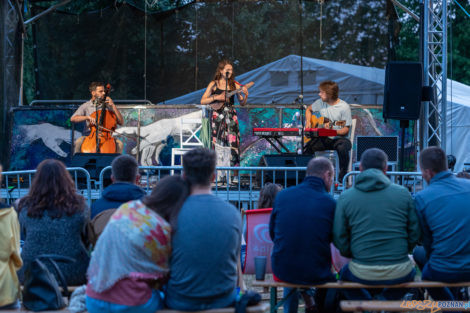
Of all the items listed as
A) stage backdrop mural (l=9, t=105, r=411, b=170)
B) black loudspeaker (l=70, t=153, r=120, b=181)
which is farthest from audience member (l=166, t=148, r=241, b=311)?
stage backdrop mural (l=9, t=105, r=411, b=170)

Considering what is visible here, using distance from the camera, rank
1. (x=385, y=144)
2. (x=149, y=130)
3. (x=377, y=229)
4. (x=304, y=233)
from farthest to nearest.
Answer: (x=149, y=130) → (x=385, y=144) → (x=304, y=233) → (x=377, y=229)

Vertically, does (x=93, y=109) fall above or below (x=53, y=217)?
above

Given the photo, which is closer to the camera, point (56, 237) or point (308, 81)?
point (56, 237)

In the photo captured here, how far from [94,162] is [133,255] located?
5.01 meters

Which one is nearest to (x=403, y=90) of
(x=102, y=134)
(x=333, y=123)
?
(x=333, y=123)

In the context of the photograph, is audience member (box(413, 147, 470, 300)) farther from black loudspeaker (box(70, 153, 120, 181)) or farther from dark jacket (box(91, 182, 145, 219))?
black loudspeaker (box(70, 153, 120, 181))

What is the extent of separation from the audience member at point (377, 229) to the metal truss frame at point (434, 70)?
4065mm

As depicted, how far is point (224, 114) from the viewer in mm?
9539

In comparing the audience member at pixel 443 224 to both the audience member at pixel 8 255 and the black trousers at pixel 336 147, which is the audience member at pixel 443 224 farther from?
the black trousers at pixel 336 147

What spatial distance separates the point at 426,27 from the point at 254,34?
543 cm

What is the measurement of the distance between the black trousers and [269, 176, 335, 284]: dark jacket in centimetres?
491

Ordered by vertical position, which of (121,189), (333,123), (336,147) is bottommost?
(121,189)

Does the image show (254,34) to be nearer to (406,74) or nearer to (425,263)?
(406,74)

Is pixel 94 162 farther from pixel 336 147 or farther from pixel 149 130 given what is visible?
pixel 336 147
